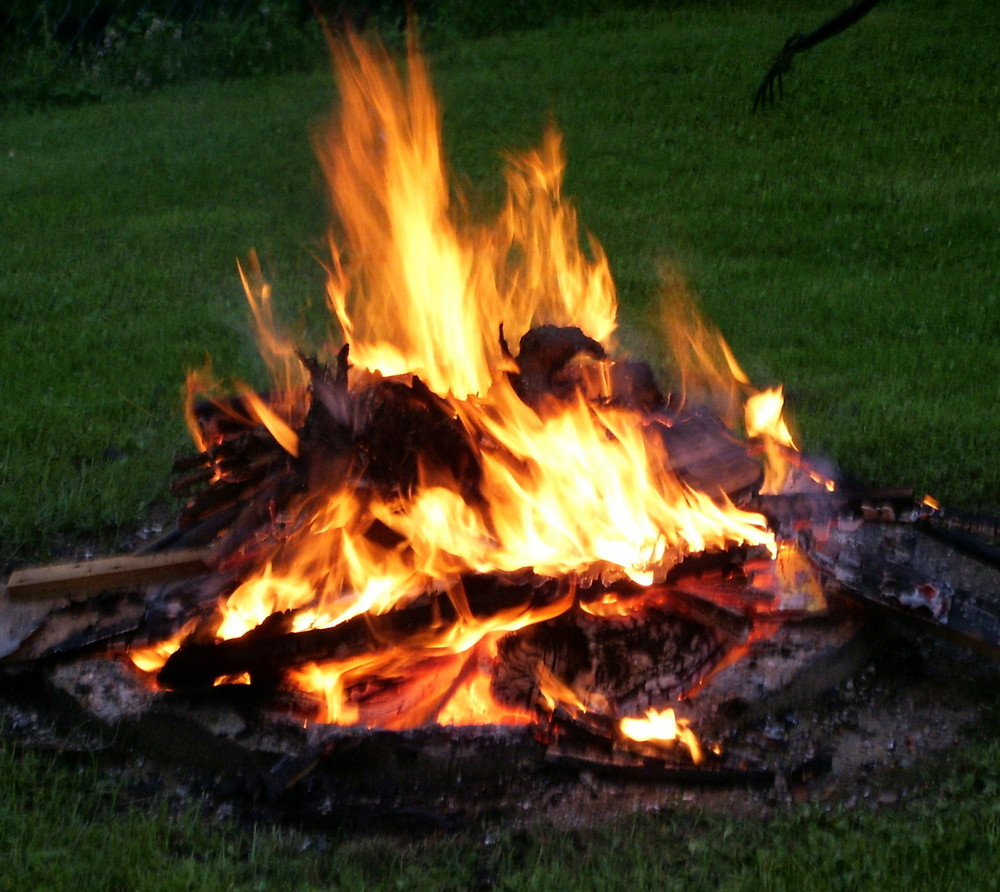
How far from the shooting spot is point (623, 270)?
25.7ft

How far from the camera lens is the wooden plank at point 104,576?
3994 mm

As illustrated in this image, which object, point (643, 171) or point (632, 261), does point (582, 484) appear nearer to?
point (632, 261)

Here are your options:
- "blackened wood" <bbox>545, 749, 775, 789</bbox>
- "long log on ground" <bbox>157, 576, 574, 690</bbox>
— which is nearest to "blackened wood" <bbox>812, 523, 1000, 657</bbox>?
"blackened wood" <bbox>545, 749, 775, 789</bbox>

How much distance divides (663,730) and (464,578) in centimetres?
69

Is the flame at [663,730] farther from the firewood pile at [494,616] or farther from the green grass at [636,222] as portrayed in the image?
the green grass at [636,222]

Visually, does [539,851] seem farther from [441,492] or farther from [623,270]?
[623,270]

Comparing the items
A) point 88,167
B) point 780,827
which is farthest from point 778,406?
point 88,167

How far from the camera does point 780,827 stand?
3.16 m

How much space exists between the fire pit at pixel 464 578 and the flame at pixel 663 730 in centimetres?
1

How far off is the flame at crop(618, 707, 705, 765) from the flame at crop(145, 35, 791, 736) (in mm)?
11

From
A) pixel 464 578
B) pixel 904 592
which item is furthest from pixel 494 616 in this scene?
pixel 904 592

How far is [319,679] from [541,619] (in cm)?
65

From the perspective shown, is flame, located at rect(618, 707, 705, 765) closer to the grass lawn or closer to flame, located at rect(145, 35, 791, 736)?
flame, located at rect(145, 35, 791, 736)

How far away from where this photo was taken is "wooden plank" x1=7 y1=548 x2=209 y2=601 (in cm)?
399
